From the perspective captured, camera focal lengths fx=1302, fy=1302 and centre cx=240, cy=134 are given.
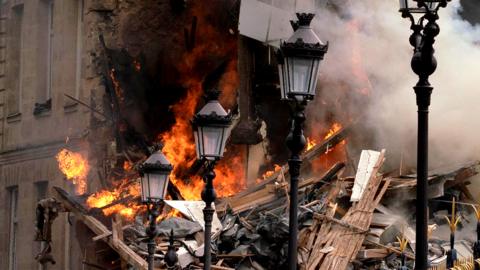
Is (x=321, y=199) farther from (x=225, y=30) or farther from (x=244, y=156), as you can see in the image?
(x=225, y=30)

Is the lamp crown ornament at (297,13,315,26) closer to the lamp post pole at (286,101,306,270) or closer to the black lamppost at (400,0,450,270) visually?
the lamp post pole at (286,101,306,270)

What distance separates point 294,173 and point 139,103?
52.7 feet

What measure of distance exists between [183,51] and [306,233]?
837cm

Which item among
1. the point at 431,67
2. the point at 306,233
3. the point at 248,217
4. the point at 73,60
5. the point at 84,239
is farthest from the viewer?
the point at 73,60

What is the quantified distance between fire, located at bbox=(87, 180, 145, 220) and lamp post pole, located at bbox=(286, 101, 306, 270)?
39.6 ft

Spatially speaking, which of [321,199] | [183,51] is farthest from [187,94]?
[321,199]

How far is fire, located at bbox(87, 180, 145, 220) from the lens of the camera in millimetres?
23938

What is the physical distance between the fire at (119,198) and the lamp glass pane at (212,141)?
29.9ft

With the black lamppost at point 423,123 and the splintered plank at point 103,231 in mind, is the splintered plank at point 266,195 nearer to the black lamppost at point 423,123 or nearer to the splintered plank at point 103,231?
the splintered plank at point 103,231

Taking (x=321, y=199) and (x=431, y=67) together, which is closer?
(x=431, y=67)

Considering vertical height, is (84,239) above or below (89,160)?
below

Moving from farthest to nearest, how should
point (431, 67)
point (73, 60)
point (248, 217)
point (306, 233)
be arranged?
1. point (73, 60)
2. point (248, 217)
3. point (306, 233)
4. point (431, 67)

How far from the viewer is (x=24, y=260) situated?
3120 centimetres

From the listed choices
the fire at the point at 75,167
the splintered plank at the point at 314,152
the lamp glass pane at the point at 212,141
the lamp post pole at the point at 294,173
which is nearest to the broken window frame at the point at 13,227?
the fire at the point at 75,167
